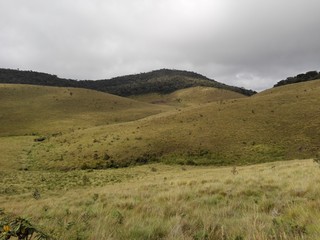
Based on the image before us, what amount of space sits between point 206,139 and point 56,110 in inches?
2068

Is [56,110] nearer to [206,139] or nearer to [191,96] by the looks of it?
[206,139]

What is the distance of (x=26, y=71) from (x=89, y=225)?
175 metres

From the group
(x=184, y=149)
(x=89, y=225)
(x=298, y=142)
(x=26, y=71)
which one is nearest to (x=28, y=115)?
(x=184, y=149)

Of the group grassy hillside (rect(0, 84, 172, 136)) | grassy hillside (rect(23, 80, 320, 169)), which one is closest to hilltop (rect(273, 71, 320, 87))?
grassy hillside (rect(0, 84, 172, 136))

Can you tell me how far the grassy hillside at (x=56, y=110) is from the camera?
66562 mm

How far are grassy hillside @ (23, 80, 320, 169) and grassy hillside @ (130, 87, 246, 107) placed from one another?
7477 cm

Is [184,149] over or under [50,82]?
under

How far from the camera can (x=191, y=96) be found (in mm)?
138250

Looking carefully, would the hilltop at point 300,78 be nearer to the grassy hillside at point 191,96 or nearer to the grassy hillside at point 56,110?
the grassy hillside at point 191,96

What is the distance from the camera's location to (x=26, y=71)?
16462 cm

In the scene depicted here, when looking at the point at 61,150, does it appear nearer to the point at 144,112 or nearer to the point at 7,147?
the point at 7,147

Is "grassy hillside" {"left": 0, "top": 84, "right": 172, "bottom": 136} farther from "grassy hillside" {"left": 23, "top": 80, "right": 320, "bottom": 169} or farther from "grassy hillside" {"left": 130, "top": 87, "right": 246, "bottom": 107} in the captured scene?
"grassy hillside" {"left": 130, "top": 87, "right": 246, "bottom": 107}

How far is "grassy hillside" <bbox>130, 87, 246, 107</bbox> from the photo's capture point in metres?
129

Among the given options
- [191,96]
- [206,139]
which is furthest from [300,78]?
[206,139]
